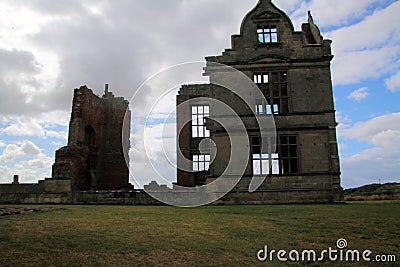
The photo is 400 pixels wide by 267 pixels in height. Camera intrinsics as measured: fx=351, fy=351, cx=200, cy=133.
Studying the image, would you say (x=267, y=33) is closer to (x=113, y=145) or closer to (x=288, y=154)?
(x=288, y=154)

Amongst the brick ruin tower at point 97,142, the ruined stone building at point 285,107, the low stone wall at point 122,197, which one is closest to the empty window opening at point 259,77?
the ruined stone building at point 285,107

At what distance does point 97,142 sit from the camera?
3170cm

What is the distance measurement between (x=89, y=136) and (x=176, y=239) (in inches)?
1003

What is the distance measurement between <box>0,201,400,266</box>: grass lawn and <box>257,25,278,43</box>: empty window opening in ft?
45.8

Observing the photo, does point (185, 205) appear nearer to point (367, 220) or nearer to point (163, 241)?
point (367, 220)

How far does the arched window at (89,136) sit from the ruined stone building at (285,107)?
13.6 metres

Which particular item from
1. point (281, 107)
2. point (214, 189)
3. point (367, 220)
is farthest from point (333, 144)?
point (367, 220)

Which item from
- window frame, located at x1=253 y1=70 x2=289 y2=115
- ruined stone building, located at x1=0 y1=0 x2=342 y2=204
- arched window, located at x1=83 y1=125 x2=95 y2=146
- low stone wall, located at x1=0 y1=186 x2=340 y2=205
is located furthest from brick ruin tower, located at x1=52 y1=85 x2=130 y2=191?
window frame, located at x1=253 y1=70 x2=289 y2=115

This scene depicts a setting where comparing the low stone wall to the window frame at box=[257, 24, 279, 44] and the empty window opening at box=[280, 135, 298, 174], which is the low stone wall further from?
Result: the window frame at box=[257, 24, 279, 44]

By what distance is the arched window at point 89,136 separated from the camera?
1192 inches

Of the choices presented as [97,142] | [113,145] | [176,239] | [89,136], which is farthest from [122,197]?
[113,145]

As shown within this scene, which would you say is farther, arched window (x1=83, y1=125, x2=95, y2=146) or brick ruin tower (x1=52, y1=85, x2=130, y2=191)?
arched window (x1=83, y1=125, x2=95, y2=146)

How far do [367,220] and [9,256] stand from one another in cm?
882

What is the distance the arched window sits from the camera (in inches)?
1192
